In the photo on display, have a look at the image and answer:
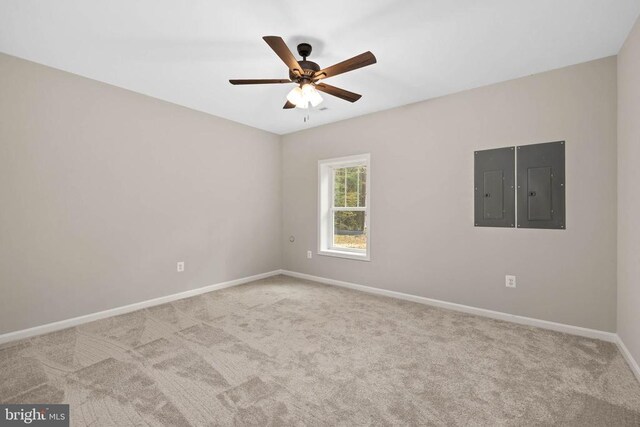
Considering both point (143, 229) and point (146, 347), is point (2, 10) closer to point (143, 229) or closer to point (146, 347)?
point (143, 229)

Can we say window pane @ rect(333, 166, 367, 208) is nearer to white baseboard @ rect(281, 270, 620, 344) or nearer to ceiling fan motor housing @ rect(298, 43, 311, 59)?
white baseboard @ rect(281, 270, 620, 344)

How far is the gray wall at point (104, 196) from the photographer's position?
8.40 feet

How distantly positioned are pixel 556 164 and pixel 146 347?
408cm

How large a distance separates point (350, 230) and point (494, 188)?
2109mm

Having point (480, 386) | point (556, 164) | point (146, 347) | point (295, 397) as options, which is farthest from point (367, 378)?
point (556, 164)

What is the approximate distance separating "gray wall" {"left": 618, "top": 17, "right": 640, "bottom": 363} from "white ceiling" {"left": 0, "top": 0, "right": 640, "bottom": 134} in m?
0.26

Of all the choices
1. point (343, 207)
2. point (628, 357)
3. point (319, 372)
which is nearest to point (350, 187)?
point (343, 207)

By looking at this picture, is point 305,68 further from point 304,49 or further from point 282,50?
point 282,50

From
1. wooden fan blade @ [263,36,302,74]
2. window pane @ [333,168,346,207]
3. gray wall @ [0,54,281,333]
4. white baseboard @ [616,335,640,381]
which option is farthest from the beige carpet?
wooden fan blade @ [263,36,302,74]

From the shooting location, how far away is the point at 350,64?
208 cm

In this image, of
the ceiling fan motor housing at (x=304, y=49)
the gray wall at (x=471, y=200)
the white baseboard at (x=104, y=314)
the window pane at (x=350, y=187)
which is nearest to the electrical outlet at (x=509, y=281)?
the gray wall at (x=471, y=200)

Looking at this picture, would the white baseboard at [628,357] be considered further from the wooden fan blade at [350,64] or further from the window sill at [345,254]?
the wooden fan blade at [350,64]

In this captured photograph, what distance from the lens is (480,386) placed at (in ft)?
6.23

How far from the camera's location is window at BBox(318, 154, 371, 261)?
4.37 m
